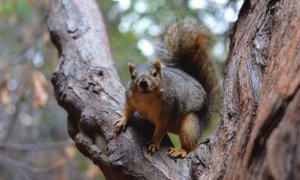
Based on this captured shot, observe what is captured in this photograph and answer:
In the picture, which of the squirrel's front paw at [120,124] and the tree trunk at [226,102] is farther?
the squirrel's front paw at [120,124]

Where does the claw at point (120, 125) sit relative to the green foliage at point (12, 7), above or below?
above

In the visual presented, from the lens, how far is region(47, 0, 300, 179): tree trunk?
123 cm

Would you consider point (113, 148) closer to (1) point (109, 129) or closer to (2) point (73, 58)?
(1) point (109, 129)

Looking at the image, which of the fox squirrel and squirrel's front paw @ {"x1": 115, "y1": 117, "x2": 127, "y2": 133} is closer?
squirrel's front paw @ {"x1": 115, "y1": 117, "x2": 127, "y2": 133}

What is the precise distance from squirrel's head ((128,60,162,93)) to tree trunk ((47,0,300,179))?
184 mm

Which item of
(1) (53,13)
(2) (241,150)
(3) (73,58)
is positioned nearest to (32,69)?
(1) (53,13)

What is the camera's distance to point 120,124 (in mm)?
2281

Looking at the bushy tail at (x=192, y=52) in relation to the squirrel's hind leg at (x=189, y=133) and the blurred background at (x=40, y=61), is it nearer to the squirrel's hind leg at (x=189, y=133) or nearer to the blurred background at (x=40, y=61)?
the squirrel's hind leg at (x=189, y=133)

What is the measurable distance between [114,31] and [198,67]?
10.8 ft

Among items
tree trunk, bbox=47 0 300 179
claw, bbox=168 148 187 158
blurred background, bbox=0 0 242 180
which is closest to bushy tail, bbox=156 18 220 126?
tree trunk, bbox=47 0 300 179

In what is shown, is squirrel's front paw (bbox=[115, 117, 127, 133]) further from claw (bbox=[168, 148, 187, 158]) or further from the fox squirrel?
claw (bbox=[168, 148, 187, 158])

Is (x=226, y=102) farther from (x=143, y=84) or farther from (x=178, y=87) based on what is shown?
(x=178, y=87)

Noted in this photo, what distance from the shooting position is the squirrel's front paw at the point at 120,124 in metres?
2.26

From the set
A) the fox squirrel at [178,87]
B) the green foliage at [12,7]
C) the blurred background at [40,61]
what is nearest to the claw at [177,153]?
the fox squirrel at [178,87]
